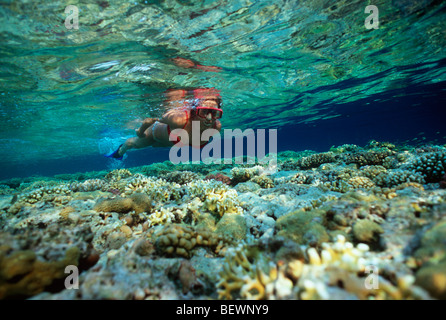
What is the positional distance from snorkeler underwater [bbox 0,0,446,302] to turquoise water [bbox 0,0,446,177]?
3.5 inches

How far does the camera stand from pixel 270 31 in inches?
354

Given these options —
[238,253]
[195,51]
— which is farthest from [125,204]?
[195,51]

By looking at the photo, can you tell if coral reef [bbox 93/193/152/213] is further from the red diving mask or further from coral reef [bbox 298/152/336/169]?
coral reef [bbox 298/152/336/169]

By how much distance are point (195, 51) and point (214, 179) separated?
22.2ft

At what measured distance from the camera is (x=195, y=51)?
955 centimetres

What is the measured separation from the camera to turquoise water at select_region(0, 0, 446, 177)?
23.1ft

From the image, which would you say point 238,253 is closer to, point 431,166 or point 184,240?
point 184,240

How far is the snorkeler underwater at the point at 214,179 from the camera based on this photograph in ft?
6.91

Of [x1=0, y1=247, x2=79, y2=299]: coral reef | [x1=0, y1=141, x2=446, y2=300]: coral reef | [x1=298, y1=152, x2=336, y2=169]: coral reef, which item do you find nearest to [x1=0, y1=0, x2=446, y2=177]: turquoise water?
[x1=298, y1=152, x2=336, y2=169]: coral reef

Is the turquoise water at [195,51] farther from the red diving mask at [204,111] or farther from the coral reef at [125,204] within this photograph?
the coral reef at [125,204]
